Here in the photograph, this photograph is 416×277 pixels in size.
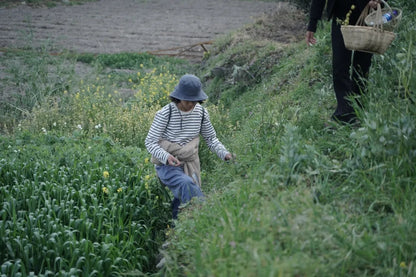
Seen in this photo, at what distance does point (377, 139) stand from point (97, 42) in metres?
13.3

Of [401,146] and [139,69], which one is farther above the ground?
[401,146]

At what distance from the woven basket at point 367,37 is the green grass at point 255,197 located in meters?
0.32

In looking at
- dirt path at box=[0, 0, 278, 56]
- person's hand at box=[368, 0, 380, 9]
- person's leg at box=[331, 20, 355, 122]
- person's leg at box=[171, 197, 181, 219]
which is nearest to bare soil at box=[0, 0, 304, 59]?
dirt path at box=[0, 0, 278, 56]

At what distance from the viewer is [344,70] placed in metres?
5.01

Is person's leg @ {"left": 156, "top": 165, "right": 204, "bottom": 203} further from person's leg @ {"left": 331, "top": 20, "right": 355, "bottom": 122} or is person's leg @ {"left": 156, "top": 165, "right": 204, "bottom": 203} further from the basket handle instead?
the basket handle

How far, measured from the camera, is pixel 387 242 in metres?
3.18

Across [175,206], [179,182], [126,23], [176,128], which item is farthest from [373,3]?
[126,23]

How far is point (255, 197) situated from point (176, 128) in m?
1.44

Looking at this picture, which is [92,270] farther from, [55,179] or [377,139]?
[377,139]

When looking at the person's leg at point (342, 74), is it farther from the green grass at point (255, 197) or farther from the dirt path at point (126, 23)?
the dirt path at point (126, 23)

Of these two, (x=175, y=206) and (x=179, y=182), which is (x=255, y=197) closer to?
(x=179, y=182)

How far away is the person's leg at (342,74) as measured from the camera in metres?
5.00

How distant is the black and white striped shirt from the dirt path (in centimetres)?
922

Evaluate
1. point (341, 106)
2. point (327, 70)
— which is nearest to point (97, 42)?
point (327, 70)
